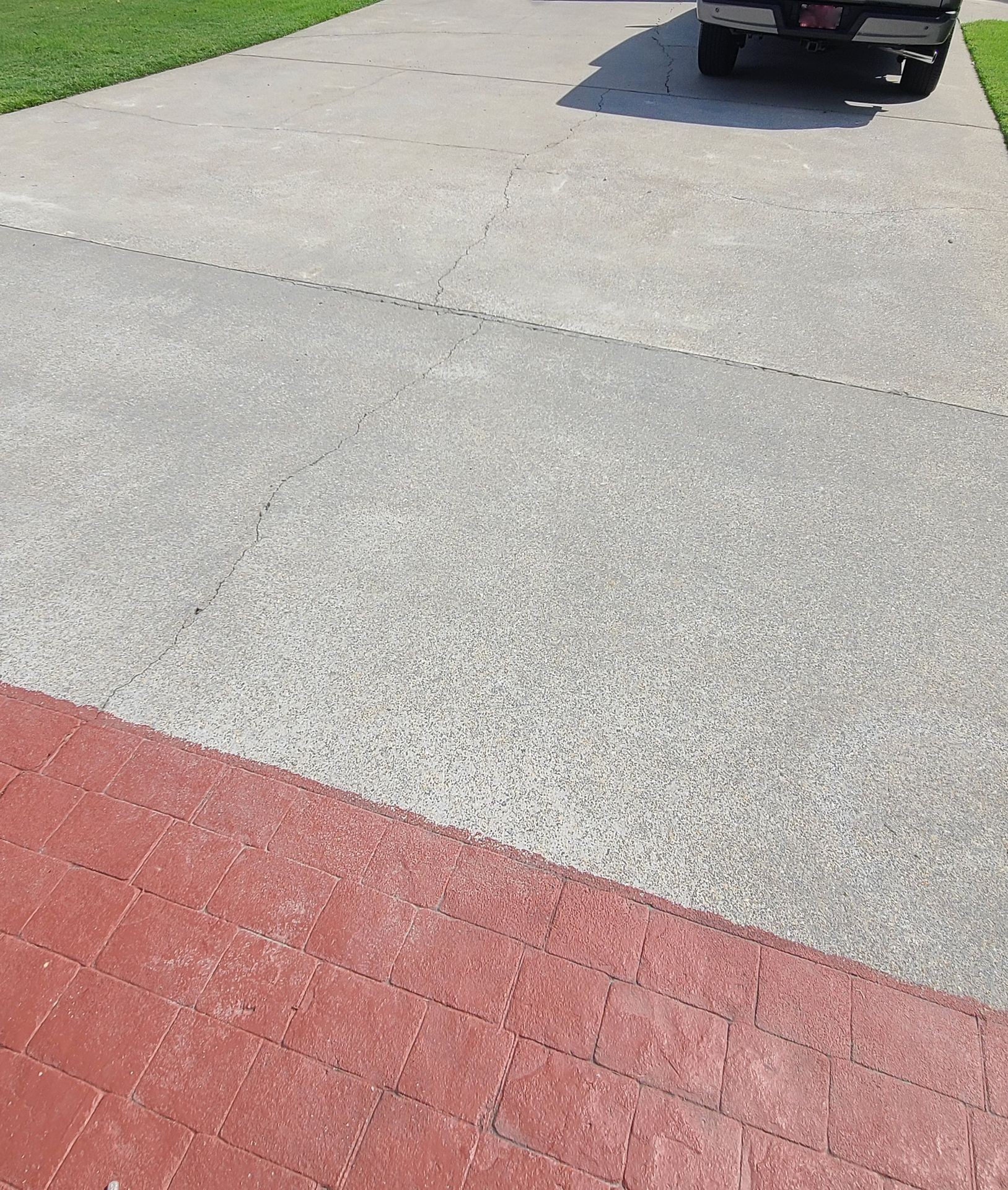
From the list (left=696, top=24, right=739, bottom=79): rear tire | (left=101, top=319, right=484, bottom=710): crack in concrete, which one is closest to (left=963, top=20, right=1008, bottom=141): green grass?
(left=696, top=24, right=739, bottom=79): rear tire

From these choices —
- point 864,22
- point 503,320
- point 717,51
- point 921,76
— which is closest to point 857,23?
point 864,22

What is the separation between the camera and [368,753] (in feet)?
9.86

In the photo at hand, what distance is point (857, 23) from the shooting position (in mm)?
8484

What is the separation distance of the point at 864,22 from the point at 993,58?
3946 millimetres

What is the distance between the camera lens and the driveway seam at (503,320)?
500 cm

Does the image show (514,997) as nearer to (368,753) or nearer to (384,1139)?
(384,1139)

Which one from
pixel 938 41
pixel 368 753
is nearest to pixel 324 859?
pixel 368 753

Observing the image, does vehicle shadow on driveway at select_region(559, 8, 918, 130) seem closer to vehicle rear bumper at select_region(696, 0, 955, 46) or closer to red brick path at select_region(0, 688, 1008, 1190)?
vehicle rear bumper at select_region(696, 0, 955, 46)

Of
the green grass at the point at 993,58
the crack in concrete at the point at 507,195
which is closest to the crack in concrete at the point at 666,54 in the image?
the crack in concrete at the point at 507,195

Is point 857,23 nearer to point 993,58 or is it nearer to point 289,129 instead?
point 993,58

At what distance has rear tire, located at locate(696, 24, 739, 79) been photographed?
9844 millimetres

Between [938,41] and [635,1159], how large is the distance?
391 inches

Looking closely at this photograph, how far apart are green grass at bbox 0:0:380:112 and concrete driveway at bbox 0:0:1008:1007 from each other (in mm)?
2586

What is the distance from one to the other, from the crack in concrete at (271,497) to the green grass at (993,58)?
263 inches
